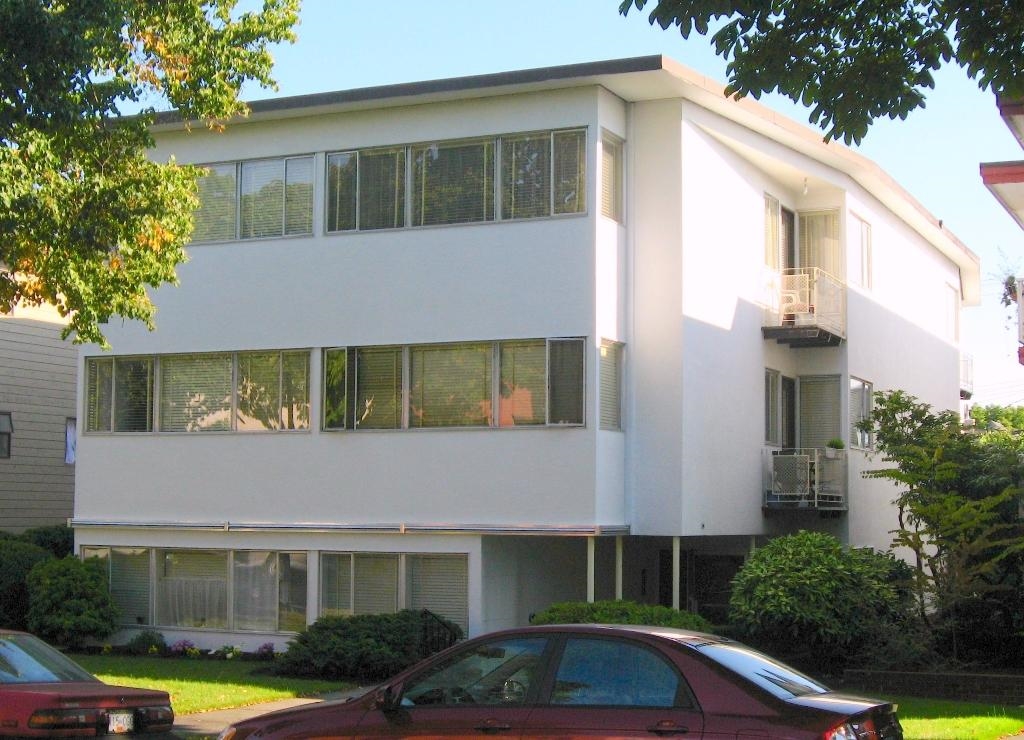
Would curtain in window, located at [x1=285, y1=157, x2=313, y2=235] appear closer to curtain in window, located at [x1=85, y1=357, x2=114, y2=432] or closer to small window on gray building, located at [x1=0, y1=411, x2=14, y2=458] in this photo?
curtain in window, located at [x1=85, y1=357, x2=114, y2=432]

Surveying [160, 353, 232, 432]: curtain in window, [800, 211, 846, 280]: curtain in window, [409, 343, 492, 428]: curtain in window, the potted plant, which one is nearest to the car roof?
[409, 343, 492, 428]: curtain in window

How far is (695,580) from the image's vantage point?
27047 millimetres

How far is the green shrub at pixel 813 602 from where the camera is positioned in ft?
67.3

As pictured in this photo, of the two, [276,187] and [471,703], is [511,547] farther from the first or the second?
[471,703]

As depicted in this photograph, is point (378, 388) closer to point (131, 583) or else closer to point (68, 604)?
point (131, 583)

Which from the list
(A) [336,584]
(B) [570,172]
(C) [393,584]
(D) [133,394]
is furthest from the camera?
(D) [133,394]

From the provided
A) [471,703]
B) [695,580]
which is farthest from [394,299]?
[471,703]

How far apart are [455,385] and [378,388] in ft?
4.53

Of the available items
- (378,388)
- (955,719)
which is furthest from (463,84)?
(955,719)

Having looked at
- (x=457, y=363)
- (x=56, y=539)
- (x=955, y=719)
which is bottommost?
(x=955, y=719)

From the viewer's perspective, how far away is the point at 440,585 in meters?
22.2

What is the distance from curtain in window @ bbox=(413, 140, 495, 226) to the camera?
22.2 m

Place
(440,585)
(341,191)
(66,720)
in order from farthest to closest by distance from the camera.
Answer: (341,191) < (440,585) < (66,720)

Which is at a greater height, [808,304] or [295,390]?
[808,304]
